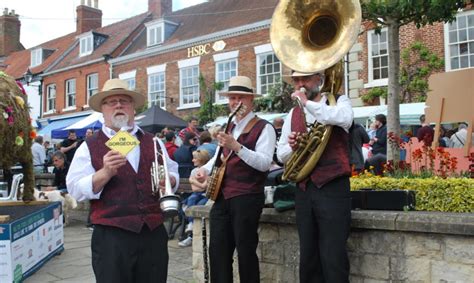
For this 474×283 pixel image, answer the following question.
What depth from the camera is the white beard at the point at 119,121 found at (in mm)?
3299

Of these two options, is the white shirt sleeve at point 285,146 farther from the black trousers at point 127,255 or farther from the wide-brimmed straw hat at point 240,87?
the black trousers at point 127,255

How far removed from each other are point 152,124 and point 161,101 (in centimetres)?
1088

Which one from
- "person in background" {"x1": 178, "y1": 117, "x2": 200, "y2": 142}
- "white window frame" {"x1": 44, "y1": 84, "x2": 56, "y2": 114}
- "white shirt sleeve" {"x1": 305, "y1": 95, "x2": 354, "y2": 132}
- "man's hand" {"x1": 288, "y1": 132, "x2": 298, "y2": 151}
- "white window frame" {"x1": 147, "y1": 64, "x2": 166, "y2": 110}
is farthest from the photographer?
"white window frame" {"x1": 44, "y1": 84, "x2": 56, "y2": 114}

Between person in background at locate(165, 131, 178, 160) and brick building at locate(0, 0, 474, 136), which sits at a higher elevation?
brick building at locate(0, 0, 474, 136)

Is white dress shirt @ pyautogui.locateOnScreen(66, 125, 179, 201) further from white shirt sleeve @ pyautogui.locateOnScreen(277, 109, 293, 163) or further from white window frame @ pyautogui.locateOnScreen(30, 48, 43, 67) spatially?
white window frame @ pyautogui.locateOnScreen(30, 48, 43, 67)

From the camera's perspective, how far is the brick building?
15759mm

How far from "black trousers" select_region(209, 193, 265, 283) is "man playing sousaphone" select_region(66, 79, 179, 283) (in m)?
0.66

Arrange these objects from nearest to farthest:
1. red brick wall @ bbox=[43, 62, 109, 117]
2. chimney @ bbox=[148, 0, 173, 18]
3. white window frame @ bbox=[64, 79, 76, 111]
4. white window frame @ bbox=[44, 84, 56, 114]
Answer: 1. red brick wall @ bbox=[43, 62, 109, 117]
2. chimney @ bbox=[148, 0, 173, 18]
3. white window frame @ bbox=[64, 79, 76, 111]
4. white window frame @ bbox=[44, 84, 56, 114]

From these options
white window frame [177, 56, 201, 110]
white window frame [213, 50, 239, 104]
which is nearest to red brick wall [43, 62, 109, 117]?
white window frame [177, 56, 201, 110]

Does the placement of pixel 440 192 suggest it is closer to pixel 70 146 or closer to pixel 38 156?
pixel 70 146

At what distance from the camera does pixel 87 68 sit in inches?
1042

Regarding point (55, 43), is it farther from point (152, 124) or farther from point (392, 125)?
point (392, 125)

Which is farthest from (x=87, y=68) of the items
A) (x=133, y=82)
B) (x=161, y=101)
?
(x=161, y=101)

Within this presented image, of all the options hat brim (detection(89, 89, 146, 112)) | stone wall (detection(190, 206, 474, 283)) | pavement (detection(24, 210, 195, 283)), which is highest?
hat brim (detection(89, 89, 146, 112))
